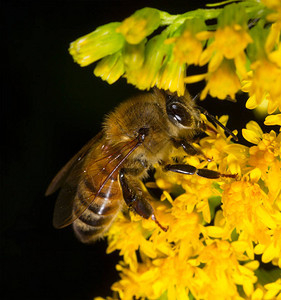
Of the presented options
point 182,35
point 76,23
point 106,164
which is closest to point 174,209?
point 106,164

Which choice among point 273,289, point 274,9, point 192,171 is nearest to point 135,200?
point 192,171

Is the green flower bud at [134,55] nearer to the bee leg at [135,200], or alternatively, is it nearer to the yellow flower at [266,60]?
the yellow flower at [266,60]

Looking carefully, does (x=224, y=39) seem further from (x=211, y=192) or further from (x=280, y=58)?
(x=211, y=192)

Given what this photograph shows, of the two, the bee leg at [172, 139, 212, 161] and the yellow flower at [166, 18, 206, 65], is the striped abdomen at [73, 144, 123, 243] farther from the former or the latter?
the yellow flower at [166, 18, 206, 65]

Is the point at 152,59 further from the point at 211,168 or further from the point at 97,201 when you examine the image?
the point at 97,201

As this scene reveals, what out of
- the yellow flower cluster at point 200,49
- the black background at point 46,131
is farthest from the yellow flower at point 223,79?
the black background at point 46,131

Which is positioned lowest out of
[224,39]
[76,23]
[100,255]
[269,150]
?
[100,255]
